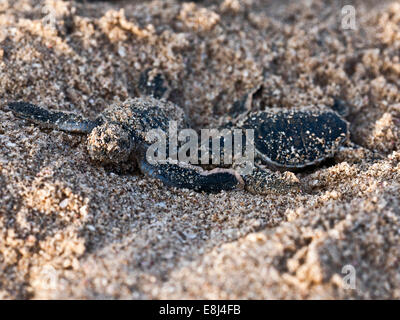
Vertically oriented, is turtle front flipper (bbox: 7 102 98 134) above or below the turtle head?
above

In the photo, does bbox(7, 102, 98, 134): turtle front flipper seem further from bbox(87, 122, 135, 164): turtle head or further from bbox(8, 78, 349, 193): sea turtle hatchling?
bbox(87, 122, 135, 164): turtle head

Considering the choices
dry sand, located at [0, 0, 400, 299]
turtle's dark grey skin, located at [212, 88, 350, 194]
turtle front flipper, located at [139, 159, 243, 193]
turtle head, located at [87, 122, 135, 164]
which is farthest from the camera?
turtle's dark grey skin, located at [212, 88, 350, 194]

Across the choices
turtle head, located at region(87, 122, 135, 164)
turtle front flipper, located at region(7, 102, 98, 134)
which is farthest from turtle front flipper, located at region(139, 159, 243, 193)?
turtle front flipper, located at region(7, 102, 98, 134)

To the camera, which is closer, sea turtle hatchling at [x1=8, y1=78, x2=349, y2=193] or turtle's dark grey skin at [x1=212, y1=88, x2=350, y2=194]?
sea turtle hatchling at [x1=8, y1=78, x2=349, y2=193]

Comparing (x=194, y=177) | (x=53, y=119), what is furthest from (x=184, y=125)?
(x=53, y=119)

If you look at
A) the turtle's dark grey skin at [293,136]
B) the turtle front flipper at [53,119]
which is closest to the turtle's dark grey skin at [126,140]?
the turtle front flipper at [53,119]

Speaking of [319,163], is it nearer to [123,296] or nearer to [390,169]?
[390,169]

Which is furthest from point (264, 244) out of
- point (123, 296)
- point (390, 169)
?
point (390, 169)
